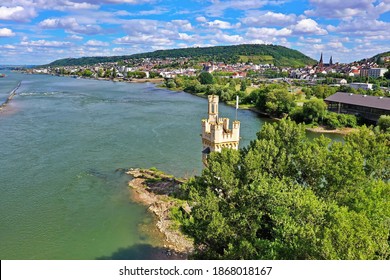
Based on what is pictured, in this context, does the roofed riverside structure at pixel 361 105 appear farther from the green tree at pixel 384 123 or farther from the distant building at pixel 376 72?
the distant building at pixel 376 72

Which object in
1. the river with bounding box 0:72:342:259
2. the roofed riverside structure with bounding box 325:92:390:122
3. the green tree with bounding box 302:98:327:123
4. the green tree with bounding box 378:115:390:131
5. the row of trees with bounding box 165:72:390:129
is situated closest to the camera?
the river with bounding box 0:72:342:259

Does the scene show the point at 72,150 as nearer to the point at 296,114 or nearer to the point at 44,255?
the point at 44,255

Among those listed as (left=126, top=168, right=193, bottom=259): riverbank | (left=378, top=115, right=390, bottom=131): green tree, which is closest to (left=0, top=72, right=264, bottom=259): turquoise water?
(left=126, top=168, right=193, bottom=259): riverbank

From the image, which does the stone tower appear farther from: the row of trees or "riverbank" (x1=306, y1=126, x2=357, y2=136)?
the row of trees

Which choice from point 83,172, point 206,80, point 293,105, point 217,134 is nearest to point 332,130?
point 293,105

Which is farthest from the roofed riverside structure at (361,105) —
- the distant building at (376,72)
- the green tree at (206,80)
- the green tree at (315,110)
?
the distant building at (376,72)

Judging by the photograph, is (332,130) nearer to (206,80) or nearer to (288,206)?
(288,206)

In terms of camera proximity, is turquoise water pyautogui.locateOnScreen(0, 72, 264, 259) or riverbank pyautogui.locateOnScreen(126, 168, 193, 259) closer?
riverbank pyautogui.locateOnScreen(126, 168, 193, 259)
